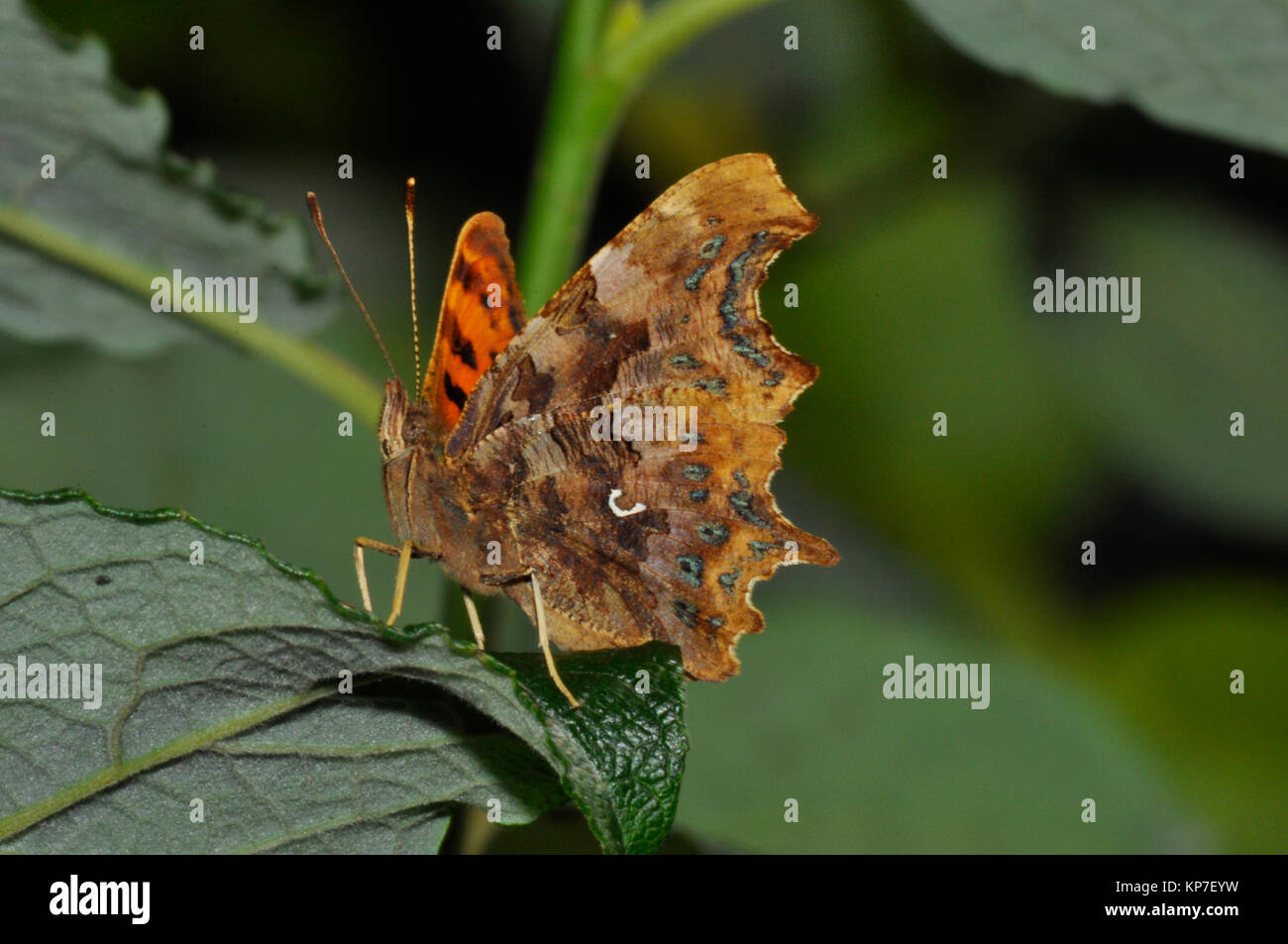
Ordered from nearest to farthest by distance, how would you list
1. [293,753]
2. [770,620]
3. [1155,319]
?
[293,753] → [770,620] → [1155,319]

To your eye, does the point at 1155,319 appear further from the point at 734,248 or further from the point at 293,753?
the point at 293,753

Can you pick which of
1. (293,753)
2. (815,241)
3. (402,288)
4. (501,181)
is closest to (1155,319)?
(815,241)

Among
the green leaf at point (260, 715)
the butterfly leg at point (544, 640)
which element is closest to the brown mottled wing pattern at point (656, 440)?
the butterfly leg at point (544, 640)

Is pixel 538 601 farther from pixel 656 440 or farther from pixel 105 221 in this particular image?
pixel 105 221

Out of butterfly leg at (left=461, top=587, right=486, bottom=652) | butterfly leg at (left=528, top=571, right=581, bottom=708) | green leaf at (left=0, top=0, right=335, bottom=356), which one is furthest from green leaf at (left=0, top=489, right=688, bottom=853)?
green leaf at (left=0, top=0, right=335, bottom=356)

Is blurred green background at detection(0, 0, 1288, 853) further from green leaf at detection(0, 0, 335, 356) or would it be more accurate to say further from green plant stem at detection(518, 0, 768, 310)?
green plant stem at detection(518, 0, 768, 310)

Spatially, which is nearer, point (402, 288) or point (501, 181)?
point (501, 181)

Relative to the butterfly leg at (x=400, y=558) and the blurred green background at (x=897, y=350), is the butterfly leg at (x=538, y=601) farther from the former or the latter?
the blurred green background at (x=897, y=350)

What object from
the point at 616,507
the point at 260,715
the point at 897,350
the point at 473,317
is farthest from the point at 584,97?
the point at 897,350
